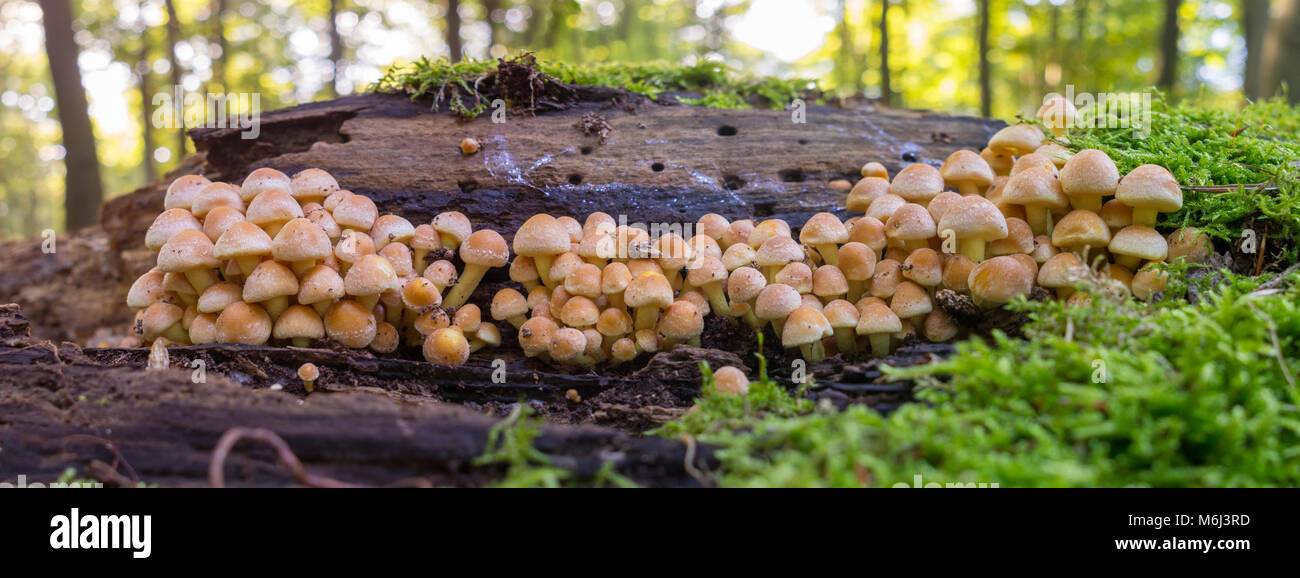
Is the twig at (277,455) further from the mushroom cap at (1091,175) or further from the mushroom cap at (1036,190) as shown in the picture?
the mushroom cap at (1091,175)

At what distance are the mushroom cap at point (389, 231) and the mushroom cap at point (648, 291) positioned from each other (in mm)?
1432

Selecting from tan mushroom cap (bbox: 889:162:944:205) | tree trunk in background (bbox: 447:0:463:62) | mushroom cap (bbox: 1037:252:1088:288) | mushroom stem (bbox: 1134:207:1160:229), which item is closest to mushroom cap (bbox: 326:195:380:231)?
tan mushroom cap (bbox: 889:162:944:205)

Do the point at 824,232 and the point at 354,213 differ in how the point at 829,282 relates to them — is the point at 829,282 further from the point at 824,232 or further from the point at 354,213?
the point at 354,213

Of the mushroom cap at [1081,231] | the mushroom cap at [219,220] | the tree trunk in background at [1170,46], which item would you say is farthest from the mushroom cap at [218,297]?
the tree trunk in background at [1170,46]

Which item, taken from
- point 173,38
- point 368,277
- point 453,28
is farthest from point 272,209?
point 173,38

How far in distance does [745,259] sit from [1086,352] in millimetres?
1742

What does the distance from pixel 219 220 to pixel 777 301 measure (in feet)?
10.1

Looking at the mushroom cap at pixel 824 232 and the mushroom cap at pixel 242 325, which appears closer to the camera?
the mushroom cap at pixel 242 325

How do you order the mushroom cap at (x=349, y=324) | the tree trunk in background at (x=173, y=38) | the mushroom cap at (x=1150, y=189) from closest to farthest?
the mushroom cap at (x=1150, y=189)
the mushroom cap at (x=349, y=324)
the tree trunk in background at (x=173, y=38)

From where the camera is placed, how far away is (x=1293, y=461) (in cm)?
203

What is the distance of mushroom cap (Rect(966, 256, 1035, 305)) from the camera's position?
10.5 feet

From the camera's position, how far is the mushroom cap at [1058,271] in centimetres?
314

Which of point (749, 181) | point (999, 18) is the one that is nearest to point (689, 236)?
point (749, 181)
